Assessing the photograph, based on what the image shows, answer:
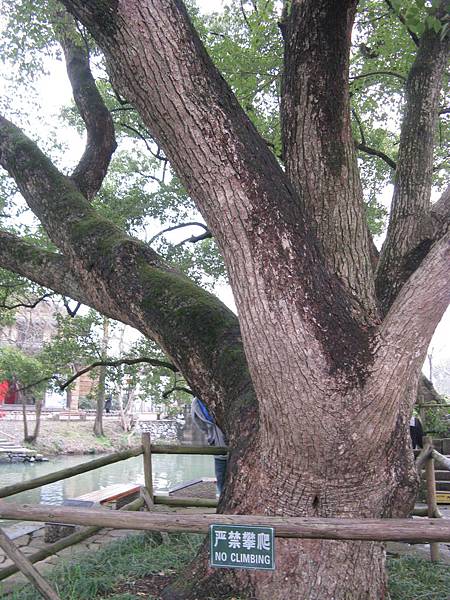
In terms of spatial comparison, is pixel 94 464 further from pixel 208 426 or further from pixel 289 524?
pixel 289 524

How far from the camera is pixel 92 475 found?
60.1 feet

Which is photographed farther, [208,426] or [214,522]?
[208,426]

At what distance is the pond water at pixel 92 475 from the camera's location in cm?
1439

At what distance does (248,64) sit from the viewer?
7559 mm

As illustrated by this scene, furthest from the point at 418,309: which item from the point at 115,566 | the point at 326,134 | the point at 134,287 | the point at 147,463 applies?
the point at 147,463

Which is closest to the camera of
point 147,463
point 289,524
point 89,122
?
point 289,524

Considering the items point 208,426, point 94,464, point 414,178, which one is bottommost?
point 94,464

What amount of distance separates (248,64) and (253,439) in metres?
6.04

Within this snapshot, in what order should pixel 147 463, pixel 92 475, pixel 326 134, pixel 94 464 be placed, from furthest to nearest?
1. pixel 92 475
2. pixel 147 463
3. pixel 94 464
4. pixel 326 134

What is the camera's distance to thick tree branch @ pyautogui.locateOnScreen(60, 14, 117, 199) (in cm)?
523

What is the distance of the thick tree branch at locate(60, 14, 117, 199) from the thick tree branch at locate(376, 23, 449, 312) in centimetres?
281

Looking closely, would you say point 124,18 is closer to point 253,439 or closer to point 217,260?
point 253,439

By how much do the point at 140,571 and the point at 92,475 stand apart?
51.0 ft

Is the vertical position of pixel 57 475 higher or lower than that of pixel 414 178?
lower
